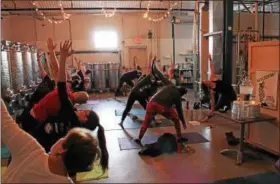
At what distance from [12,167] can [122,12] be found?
38.0 feet

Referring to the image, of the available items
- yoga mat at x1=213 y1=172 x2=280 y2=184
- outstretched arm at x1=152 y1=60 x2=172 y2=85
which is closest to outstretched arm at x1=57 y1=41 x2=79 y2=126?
yoga mat at x1=213 y1=172 x2=280 y2=184

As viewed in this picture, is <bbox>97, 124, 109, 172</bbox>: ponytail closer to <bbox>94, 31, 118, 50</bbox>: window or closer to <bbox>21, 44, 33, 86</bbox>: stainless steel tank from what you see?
<bbox>21, 44, 33, 86</bbox>: stainless steel tank

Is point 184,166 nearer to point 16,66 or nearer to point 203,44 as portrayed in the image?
point 203,44

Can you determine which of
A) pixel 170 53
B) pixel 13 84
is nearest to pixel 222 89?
pixel 13 84

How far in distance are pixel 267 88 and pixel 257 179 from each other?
1.34 m

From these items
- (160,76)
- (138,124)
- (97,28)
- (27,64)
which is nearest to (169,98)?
(160,76)

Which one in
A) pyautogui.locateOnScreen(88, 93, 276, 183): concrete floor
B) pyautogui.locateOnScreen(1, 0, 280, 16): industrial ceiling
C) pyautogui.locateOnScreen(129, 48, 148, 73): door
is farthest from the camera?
pyautogui.locateOnScreen(129, 48, 148, 73): door

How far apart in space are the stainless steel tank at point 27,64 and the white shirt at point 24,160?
762 cm

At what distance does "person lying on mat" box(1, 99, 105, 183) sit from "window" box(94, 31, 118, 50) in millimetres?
11172

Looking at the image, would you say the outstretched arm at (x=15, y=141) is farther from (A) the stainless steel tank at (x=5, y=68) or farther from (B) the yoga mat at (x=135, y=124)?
(A) the stainless steel tank at (x=5, y=68)

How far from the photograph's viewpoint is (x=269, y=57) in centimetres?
391

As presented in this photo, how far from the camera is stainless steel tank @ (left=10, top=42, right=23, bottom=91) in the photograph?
7297mm

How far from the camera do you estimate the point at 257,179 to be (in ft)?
11.1

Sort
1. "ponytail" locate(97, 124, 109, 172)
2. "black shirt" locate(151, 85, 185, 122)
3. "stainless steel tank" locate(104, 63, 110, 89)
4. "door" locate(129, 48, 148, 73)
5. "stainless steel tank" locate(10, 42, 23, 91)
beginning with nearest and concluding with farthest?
1. "ponytail" locate(97, 124, 109, 172)
2. "black shirt" locate(151, 85, 185, 122)
3. "stainless steel tank" locate(10, 42, 23, 91)
4. "stainless steel tank" locate(104, 63, 110, 89)
5. "door" locate(129, 48, 148, 73)
